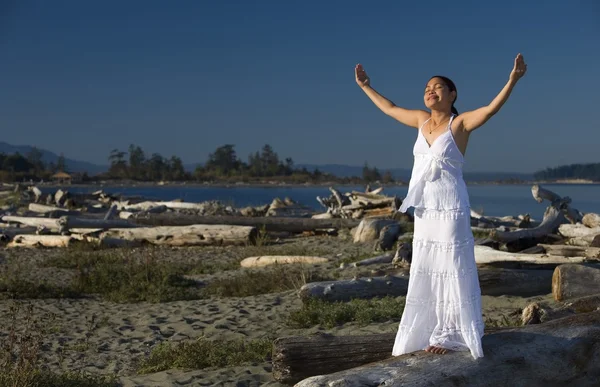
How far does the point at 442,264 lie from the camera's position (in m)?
4.39

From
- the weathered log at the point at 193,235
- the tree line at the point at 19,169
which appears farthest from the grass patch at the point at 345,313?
the tree line at the point at 19,169

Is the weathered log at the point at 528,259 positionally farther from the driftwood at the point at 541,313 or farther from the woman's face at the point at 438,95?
the woman's face at the point at 438,95

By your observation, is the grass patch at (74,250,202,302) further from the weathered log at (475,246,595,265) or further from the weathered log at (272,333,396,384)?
the weathered log at (272,333,396,384)

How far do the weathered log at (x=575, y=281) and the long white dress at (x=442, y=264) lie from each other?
4.07 metres

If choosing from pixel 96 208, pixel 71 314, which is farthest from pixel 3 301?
pixel 96 208

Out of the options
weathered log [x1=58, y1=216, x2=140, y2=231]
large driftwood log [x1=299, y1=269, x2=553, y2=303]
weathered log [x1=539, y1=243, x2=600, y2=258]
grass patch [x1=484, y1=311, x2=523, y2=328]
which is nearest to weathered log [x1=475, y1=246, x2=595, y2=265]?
weathered log [x1=539, y1=243, x2=600, y2=258]

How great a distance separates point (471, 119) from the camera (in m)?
4.41

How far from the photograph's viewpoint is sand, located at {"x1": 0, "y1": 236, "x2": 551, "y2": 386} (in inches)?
242

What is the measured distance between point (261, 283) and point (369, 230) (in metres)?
6.69

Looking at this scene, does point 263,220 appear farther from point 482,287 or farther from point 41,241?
point 482,287

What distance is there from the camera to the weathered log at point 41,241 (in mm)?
18344

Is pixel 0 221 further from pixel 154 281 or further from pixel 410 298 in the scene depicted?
pixel 410 298

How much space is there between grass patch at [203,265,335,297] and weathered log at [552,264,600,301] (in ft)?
13.5

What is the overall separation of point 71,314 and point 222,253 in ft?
24.0
